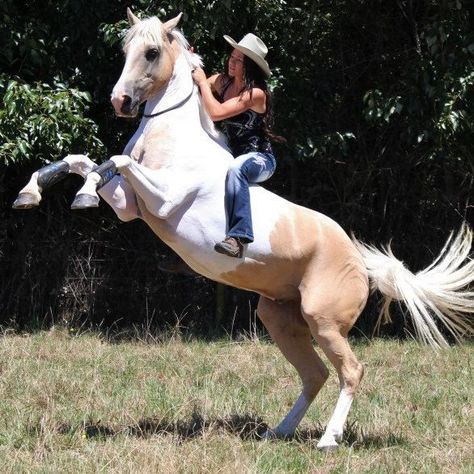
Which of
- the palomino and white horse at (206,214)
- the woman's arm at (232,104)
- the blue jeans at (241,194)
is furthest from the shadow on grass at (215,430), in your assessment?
the woman's arm at (232,104)

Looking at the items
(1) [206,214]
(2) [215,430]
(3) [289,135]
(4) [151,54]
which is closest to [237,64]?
(4) [151,54]

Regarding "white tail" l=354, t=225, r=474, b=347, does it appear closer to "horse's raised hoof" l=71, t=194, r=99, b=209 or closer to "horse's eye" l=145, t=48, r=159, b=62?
"horse's eye" l=145, t=48, r=159, b=62

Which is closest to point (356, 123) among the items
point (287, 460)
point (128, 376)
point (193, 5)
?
point (193, 5)

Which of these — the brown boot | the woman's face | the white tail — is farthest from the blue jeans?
the white tail

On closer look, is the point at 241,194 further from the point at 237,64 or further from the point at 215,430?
the point at 215,430

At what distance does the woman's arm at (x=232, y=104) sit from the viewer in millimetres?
5445

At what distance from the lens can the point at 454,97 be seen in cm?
912

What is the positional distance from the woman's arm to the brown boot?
0.77 metres

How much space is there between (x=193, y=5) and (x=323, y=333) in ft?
14.6

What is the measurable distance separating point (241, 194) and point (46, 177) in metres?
1.11

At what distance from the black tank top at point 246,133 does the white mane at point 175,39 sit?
100 mm

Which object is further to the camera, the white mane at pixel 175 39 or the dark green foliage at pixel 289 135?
the dark green foliage at pixel 289 135

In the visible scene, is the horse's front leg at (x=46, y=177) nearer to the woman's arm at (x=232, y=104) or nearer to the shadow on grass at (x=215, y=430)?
the woman's arm at (x=232, y=104)

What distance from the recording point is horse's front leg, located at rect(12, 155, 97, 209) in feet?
16.0
